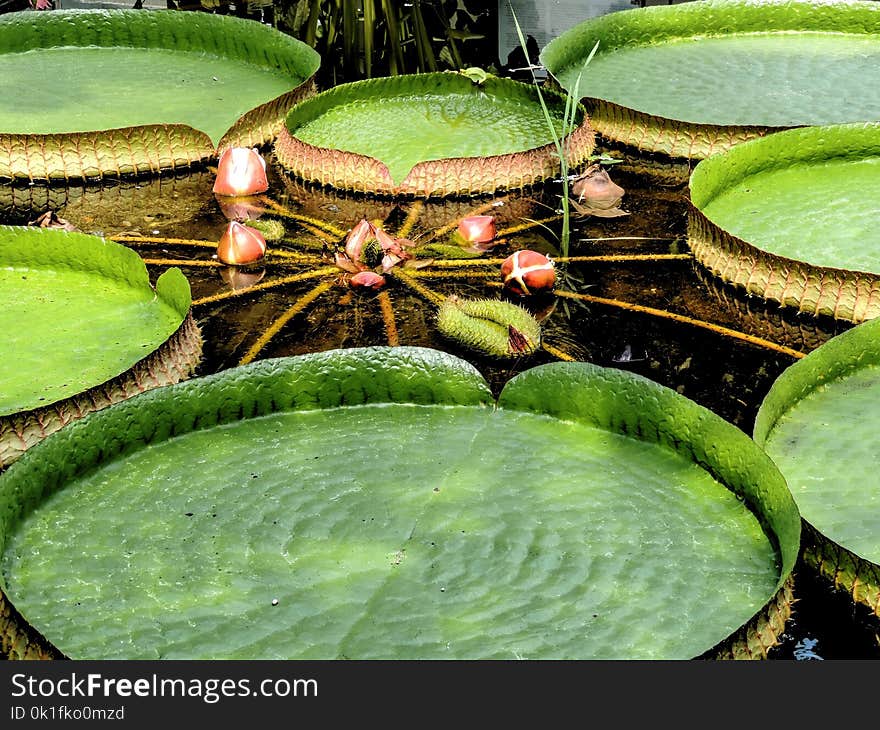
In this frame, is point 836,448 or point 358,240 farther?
point 358,240

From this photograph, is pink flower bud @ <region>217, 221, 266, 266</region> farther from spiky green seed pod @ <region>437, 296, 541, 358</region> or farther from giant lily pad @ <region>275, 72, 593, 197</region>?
spiky green seed pod @ <region>437, 296, 541, 358</region>

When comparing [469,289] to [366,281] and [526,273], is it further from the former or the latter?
[366,281]

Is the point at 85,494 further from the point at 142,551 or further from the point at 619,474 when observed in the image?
the point at 619,474

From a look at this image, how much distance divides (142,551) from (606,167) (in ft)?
9.27

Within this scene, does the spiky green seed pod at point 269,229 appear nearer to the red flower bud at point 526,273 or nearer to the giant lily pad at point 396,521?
the red flower bud at point 526,273

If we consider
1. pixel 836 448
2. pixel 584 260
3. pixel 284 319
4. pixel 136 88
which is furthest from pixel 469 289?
pixel 136 88

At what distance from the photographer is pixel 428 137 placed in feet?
14.5

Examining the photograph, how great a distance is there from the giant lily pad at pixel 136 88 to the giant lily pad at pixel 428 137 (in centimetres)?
26

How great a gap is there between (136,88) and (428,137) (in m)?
1.49

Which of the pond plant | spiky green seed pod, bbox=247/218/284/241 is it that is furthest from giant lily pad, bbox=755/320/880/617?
spiky green seed pod, bbox=247/218/284/241

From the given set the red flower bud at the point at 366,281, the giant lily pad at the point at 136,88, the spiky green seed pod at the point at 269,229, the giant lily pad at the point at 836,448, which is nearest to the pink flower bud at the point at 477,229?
the red flower bud at the point at 366,281

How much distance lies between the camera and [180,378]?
113 inches
